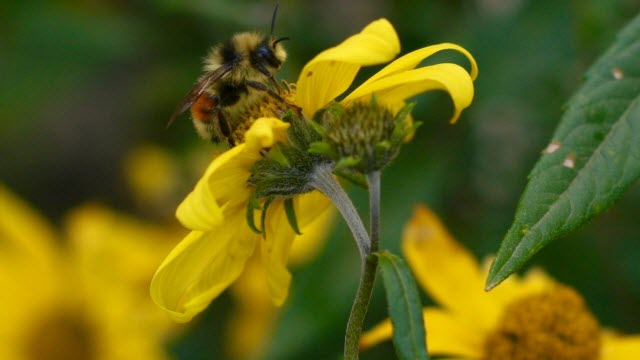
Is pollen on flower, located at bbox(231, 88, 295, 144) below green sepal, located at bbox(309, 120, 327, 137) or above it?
above

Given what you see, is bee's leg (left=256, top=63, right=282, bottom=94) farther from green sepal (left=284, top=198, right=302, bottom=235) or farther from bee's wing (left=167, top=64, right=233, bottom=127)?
green sepal (left=284, top=198, right=302, bottom=235)

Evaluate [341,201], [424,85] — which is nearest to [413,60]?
[424,85]

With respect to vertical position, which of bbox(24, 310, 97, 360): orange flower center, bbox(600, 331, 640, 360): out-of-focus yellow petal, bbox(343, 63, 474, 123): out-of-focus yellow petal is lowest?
bbox(600, 331, 640, 360): out-of-focus yellow petal

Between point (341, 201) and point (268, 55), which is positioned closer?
point (341, 201)

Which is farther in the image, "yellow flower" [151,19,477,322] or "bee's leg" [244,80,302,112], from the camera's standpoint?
"bee's leg" [244,80,302,112]

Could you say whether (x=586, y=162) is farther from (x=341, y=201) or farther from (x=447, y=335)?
(x=447, y=335)

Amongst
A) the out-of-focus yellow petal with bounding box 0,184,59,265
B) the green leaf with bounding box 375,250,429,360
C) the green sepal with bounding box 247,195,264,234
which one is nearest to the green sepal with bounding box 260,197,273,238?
the green sepal with bounding box 247,195,264,234
